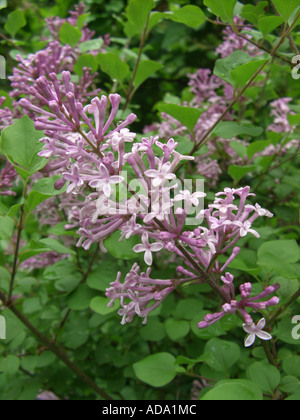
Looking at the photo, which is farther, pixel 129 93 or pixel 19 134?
pixel 129 93

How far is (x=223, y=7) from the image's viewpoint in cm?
125

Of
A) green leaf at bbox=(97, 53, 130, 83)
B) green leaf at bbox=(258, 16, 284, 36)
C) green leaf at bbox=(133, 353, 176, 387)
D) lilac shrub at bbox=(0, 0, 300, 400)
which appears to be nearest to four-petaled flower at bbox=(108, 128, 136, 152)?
lilac shrub at bbox=(0, 0, 300, 400)

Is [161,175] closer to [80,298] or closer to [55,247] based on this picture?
[55,247]

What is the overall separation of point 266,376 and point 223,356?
19 centimetres

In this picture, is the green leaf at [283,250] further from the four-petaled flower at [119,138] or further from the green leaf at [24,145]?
the green leaf at [24,145]

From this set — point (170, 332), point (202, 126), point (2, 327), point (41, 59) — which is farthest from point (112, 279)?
point (41, 59)

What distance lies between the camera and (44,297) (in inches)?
67.6

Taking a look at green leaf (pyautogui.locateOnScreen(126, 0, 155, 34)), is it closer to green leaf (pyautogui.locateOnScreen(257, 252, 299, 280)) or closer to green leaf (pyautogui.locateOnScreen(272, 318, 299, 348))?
green leaf (pyautogui.locateOnScreen(257, 252, 299, 280))

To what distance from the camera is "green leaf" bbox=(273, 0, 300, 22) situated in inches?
44.9

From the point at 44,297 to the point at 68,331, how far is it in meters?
0.18

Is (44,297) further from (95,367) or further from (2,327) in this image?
(95,367)

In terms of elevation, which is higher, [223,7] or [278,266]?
[223,7]

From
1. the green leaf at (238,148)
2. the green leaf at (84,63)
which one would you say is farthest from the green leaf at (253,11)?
the green leaf at (84,63)

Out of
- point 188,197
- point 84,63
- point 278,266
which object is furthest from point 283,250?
point 84,63
